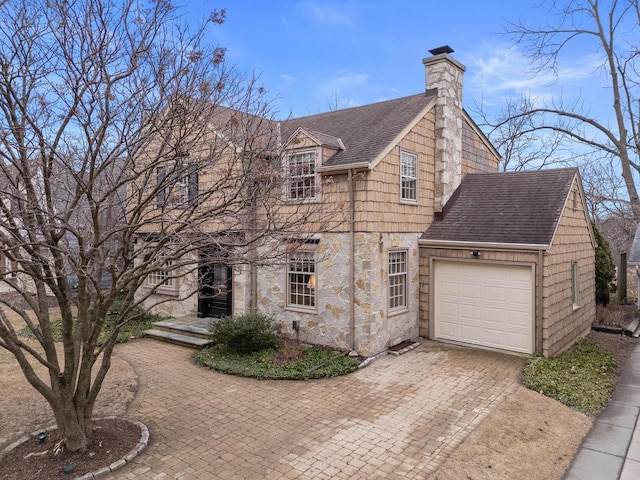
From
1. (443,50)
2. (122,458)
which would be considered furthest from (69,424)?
(443,50)

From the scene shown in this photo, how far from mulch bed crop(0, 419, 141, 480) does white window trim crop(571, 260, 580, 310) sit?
11.7m

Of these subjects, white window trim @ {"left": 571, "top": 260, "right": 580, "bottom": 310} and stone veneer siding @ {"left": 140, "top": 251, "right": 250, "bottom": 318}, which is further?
white window trim @ {"left": 571, "top": 260, "right": 580, "bottom": 310}

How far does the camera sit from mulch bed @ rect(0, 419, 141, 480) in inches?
204

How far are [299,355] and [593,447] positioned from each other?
19.0ft

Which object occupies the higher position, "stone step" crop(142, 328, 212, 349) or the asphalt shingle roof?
the asphalt shingle roof

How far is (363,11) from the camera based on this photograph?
1316cm

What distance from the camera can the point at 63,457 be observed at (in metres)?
5.50

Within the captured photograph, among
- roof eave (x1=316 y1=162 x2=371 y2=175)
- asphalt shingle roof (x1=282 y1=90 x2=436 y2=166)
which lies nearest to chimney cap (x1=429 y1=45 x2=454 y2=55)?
asphalt shingle roof (x1=282 y1=90 x2=436 y2=166)

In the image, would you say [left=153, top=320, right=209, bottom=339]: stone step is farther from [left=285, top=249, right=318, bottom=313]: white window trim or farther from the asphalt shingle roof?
the asphalt shingle roof

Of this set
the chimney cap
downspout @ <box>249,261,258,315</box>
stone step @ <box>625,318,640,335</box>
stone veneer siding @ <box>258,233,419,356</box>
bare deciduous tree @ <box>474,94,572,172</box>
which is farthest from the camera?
bare deciduous tree @ <box>474,94,572,172</box>

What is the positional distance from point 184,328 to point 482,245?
8311 mm

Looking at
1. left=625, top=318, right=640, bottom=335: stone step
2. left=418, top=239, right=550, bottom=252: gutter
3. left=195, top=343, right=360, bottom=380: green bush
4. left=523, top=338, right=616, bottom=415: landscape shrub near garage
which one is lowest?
left=625, top=318, right=640, bottom=335: stone step

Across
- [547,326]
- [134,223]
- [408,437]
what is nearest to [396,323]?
[547,326]

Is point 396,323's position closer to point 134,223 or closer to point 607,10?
point 134,223
